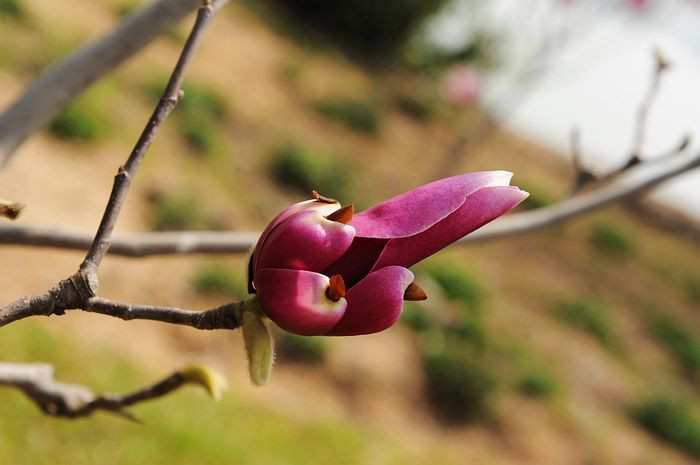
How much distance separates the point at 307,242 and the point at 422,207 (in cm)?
8

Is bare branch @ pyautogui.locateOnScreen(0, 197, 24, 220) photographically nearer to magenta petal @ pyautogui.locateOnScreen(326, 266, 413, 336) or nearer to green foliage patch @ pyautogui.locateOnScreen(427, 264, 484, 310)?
magenta petal @ pyautogui.locateOnScreen(326, 266, 413, 336)

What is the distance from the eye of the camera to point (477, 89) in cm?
654

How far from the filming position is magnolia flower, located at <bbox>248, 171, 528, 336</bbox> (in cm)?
50

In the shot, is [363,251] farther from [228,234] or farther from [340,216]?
[228,234]

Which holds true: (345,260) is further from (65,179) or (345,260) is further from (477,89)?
(477,89)

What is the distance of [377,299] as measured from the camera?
1.66 ft

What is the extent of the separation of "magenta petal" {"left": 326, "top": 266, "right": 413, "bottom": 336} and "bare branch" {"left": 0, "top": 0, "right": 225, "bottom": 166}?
2.10 feet

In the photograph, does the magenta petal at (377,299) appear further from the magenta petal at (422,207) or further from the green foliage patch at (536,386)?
the green foliage patch at (536,386)

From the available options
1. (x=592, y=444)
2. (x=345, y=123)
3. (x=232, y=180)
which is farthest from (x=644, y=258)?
(x=232, y=180)

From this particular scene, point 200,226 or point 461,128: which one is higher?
point 461,128

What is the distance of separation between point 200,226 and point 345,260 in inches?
160

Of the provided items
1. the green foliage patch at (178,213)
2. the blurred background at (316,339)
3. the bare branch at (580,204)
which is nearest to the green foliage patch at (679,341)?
the blurred background at (316,339)

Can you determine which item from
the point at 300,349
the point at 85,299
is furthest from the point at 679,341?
the point at 85,299

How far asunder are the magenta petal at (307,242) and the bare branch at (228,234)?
0.49m
